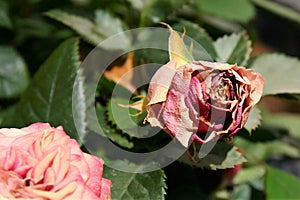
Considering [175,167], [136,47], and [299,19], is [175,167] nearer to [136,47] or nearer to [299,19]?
[136,47]

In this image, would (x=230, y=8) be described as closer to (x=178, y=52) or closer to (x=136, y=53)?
(x=136, y=53)

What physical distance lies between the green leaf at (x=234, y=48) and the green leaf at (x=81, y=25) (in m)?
0.14

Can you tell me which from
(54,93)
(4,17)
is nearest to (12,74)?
(4,17)

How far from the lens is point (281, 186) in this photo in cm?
69

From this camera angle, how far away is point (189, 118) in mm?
466

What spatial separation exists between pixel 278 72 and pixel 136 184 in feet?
0.75

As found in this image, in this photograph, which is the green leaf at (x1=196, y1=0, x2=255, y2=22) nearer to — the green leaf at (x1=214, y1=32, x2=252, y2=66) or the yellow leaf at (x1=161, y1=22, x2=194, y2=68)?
the green leaf at (x1=214, y1=32, x2=252, y2=66)

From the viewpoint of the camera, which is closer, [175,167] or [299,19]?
[175,167]

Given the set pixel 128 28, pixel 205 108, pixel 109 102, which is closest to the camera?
pixel 205 108

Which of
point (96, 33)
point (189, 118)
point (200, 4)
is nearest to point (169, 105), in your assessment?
point (189, 118)

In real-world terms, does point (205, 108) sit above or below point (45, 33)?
above

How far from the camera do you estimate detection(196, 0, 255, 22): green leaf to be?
0.92m

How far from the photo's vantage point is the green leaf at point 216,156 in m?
0.53

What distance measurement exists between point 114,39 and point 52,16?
0.07 m
